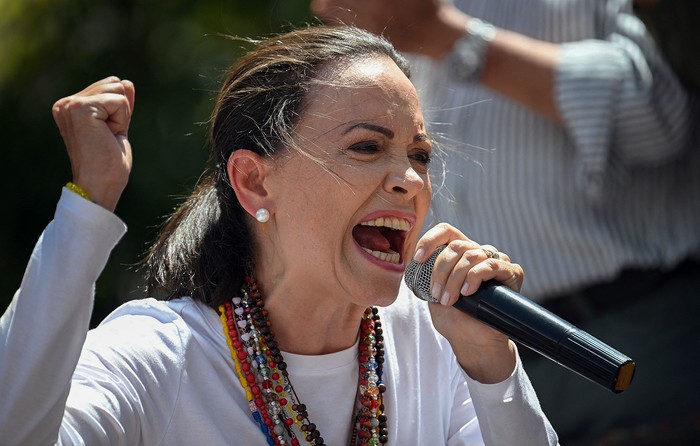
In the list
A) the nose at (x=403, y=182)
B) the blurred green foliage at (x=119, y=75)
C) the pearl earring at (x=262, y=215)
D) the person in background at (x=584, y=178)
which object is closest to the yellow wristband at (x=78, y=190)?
the pearl earring at (x=262, y=215)

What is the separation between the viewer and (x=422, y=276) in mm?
2434

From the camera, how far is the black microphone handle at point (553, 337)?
205cm

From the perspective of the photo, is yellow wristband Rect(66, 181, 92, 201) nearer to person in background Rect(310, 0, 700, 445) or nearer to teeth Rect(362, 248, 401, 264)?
teeth Rect(362, 248, 401, 264)

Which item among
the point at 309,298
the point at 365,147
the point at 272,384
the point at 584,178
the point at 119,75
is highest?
the point at 365,147

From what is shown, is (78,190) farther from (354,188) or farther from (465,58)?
(465,58)

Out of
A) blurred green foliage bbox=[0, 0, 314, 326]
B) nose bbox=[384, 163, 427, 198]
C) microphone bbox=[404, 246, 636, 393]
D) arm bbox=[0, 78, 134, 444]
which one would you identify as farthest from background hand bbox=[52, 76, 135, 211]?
blurred green foliage bbox=[0, 0, 314, 326]

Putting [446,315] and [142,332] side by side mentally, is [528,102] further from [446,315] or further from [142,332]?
[142,332]

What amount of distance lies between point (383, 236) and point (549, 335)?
0.63 m

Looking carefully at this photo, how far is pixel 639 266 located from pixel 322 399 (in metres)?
1.34

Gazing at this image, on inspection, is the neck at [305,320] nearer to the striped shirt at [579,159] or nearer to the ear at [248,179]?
the ear at [248,179]

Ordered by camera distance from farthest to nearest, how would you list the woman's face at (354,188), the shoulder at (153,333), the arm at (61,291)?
the woman's face at (354,188) → the shoulder at (153,333) → the arm at (61,291)

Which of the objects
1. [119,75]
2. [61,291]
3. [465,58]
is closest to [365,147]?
[61,291]

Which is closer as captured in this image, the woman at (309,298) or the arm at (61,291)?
the arm at (61,291)

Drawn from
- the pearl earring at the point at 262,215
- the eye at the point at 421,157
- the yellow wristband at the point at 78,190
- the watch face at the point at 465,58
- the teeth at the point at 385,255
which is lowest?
the watch face at the point at 465,58
